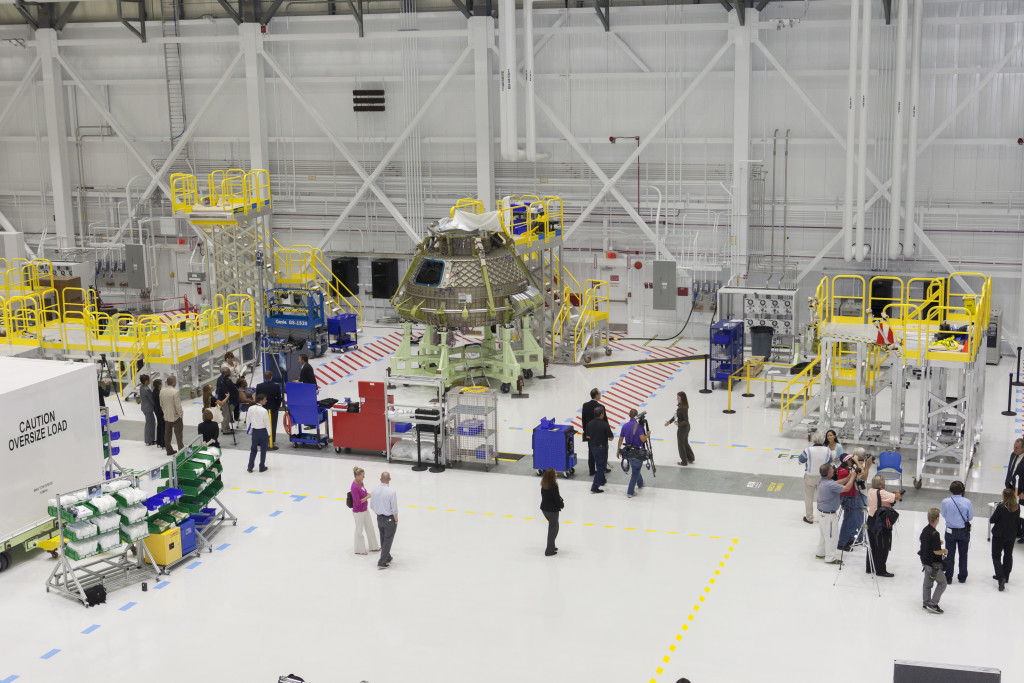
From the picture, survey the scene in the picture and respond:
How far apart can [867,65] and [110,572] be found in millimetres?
18906

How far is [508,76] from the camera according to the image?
→ 2725 centimetres

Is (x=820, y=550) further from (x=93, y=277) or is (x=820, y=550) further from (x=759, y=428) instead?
(x=93, y=277)

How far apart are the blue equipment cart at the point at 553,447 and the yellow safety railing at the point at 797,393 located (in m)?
4.86

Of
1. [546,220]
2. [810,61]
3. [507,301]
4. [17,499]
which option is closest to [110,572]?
[17,499]

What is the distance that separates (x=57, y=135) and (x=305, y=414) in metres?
A: 19.3

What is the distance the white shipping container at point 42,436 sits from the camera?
50.7 ft

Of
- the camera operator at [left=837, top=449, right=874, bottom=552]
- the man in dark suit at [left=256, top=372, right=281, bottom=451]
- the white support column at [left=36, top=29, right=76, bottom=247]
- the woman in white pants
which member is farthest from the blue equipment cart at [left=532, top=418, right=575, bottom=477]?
the white support column at [left=36, top=29, right=76, bottom=247]

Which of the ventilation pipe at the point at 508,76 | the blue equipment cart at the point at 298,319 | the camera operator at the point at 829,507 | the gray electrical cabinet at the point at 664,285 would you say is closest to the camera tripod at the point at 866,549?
the camera operator at the point at 829,507

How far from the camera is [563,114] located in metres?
31.3

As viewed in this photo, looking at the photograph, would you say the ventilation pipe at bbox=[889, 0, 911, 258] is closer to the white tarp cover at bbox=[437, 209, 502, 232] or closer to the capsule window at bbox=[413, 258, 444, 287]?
the white tarp cover at bbox=[437, 209, 502, 232]

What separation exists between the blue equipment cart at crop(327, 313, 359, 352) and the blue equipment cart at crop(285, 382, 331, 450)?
8.38 meters

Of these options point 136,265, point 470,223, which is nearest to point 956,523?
point 470,223

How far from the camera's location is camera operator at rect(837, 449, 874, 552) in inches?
608

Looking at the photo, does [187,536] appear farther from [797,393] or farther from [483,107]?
[483,107]
